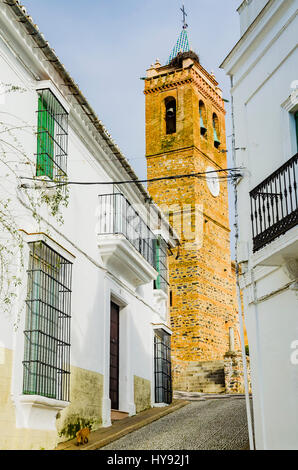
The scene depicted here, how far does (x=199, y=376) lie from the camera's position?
64.2 ft

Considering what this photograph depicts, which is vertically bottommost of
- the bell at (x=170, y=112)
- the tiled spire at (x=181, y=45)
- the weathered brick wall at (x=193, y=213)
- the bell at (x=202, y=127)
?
the weathered brick wall at (x=193, y=213)

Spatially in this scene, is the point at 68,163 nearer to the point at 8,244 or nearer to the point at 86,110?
the point at 86,110

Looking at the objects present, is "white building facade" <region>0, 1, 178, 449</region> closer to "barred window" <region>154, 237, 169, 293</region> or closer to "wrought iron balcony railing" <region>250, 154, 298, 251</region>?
"barred window" <region>154, 237, 169, 293</region>

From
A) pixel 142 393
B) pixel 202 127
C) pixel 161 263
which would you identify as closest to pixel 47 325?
pixel 142 393

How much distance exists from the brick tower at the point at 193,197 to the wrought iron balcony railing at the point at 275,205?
526 inches

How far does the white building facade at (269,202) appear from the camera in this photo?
23.3 ft

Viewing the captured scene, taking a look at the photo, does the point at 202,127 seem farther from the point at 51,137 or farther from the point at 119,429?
the point at 119,429

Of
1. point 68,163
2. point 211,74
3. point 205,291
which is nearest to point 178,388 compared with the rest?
point 205,291

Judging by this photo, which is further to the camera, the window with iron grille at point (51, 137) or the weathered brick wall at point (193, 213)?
the weathered brick wall at point (193, 213)

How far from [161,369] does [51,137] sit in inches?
282

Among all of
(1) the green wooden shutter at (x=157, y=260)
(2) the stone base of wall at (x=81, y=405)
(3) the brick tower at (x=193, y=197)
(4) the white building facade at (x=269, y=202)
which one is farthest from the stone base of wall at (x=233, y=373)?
(4) the white building facade at (x=269, y=202)

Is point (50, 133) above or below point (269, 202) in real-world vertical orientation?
above

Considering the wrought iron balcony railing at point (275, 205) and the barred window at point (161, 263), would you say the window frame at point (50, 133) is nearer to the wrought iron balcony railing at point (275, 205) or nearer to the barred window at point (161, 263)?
the wrought iron balcony railing at point (275, 205)

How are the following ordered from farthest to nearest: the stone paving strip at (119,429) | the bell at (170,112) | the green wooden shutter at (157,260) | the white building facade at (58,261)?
1. the bell at (170,112)
2. the green wooden shutter at (157,260)
3. the stone paving strip at (119,429)
4. the white building facade at (58,261)
